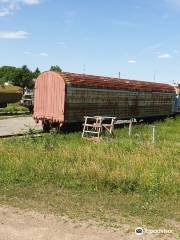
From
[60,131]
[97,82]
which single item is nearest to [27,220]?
[60,131]

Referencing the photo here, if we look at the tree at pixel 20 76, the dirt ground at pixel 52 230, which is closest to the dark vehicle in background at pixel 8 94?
the dirt ground at pixel 52 230

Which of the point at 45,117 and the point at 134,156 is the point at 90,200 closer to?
the point at 134,156

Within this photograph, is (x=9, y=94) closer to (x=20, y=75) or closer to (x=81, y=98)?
(x=81, y=98)

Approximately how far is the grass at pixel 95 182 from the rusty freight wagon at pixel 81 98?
33.8 ft

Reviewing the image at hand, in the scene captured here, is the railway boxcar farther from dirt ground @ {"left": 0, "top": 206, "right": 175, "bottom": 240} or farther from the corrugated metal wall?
dirt ground @ {"left": 0, "top": 206, "right": 175, "bottom": 240}

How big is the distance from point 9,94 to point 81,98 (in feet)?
52.6

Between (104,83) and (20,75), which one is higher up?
(20,75)

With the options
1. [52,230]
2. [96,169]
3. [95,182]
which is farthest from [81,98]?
[52,230]

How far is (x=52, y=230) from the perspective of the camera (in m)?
7.34

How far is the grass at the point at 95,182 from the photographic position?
873 centimetres

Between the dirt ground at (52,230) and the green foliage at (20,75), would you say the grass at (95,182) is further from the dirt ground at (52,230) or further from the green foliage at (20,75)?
the green foliage at (20,75)

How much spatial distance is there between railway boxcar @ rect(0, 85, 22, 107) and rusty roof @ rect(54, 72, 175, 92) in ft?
39.7

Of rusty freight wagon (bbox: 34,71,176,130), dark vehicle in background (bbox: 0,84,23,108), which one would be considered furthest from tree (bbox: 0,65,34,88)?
rusty freight wagon (bbox: 34,71,176,130)

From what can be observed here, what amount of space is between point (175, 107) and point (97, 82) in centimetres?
1499
